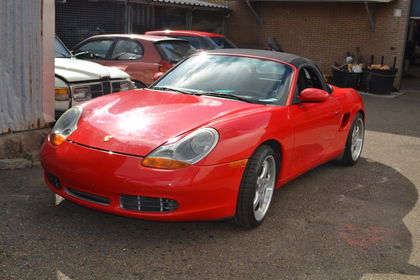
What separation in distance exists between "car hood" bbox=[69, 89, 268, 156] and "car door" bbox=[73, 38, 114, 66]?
17.0 feet

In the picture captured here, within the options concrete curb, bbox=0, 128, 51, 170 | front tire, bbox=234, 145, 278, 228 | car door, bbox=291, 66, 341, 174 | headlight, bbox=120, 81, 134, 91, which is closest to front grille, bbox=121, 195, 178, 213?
front tire, bbox=234, 145, 278, 228

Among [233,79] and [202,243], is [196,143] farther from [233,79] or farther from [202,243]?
[233,79]

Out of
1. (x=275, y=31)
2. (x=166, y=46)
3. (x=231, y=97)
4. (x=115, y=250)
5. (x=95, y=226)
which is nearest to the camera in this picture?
(x=115, y=250)

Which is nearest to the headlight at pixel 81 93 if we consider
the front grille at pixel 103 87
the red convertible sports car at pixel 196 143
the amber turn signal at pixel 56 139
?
the front grille at pixel 103 87

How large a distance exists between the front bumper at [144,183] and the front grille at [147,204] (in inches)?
0.9

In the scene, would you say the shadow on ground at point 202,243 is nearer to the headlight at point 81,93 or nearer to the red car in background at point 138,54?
→ the headlight at point 81,93

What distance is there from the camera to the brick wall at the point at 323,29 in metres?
17.0

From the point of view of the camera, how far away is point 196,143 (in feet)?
11.8

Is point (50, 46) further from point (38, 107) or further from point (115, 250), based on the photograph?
point (115, 250)

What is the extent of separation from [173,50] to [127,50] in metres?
0.86

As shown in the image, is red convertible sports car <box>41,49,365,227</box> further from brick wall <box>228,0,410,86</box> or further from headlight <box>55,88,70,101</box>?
brick wall <box>228,0,410,86</box>

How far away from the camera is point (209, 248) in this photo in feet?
11.9

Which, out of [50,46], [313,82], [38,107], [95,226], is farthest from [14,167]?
[313,82]

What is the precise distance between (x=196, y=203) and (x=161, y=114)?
0.86 meters
